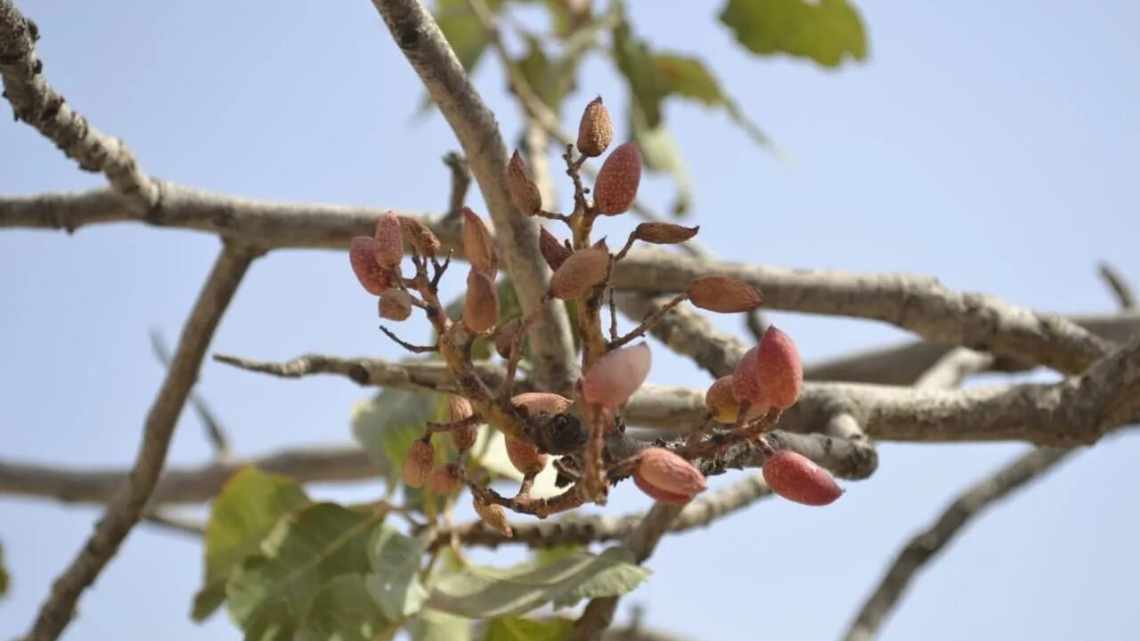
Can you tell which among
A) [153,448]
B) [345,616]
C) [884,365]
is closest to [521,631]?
[345,616]

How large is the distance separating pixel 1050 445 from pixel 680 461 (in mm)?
943

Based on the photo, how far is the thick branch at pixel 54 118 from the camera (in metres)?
1.30

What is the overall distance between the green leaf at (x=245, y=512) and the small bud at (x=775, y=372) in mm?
1024

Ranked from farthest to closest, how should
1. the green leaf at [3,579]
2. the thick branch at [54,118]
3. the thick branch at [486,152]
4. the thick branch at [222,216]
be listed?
the green leaf at [3,579]
the thick branch at [222,216]
the thick branch at [54,118]
the thick branch at [486,152]

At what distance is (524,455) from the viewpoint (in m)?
0.93

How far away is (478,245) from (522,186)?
0.07m

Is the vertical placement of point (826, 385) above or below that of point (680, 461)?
below

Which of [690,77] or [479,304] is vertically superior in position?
[479,304]

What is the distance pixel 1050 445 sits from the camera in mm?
1646

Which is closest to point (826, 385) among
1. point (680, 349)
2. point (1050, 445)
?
point (680, 349)

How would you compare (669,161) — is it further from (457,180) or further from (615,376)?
(615,376)

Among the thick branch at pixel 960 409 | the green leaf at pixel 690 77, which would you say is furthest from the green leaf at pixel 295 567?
the green leaf at pixel 690 77

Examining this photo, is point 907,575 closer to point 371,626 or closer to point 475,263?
point 371,626

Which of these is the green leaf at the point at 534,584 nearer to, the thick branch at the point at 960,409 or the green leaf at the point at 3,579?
the thick branch at the point at 960,409
